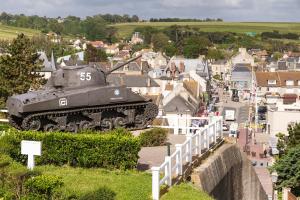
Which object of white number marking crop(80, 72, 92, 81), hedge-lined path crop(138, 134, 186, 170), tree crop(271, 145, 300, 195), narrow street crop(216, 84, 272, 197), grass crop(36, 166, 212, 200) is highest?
white number marking crop(80, 72, 92, 81)

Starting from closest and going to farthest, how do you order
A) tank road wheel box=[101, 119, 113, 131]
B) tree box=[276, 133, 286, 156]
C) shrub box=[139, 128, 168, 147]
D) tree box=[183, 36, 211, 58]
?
shrub box=[139, 128, 168, 147]
tank road wheel box=[101, 119, 113, 131]
tree box=[276, 133, 286, 156]
tree box=[183, 36, 211, 58]

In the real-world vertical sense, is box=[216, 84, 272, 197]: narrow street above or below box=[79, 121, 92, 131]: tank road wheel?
below

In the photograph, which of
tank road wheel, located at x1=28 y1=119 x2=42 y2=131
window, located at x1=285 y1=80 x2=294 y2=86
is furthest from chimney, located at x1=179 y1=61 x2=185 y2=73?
tank road wheel, located at x1=28 y1=119 x2=42 y2=131

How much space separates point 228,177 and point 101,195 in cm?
677

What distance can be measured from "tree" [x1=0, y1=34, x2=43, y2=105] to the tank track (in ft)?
48.9

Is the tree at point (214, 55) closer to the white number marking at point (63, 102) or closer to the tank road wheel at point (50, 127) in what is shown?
the white number marking at point (63, 102)

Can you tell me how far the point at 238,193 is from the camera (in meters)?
20.4

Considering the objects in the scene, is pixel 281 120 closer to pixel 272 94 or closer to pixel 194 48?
pixel 272 94

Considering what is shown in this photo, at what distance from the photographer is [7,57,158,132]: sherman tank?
21.2 meters

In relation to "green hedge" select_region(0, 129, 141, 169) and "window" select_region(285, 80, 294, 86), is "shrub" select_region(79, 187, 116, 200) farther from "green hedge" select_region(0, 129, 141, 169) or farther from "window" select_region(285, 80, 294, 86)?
"window" select_region(285, 80, 294, 86)

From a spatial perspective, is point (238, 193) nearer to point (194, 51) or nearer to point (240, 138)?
point (240, 138)

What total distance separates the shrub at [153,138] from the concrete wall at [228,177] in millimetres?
2018

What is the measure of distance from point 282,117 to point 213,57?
113 m

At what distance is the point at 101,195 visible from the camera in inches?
525
